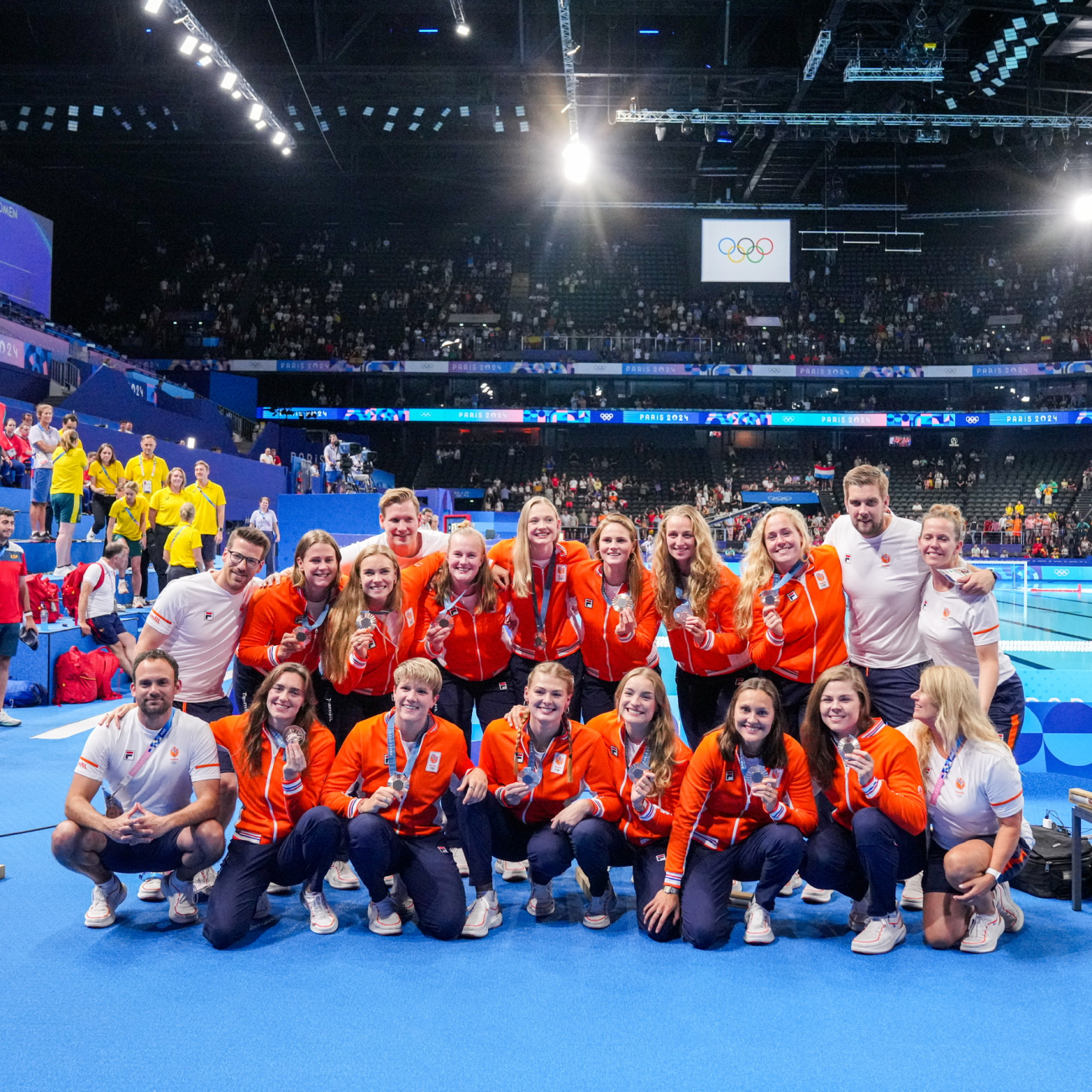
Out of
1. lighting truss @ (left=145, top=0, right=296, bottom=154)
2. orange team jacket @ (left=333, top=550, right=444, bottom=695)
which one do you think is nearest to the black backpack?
orange team jacket @ (left=333, top=550, right=444, bottom=695)

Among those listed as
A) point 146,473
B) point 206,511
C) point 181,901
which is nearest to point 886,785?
point 181,901

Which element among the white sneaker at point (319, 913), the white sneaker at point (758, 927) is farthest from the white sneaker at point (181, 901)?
the white sneaker at point (758, 927)

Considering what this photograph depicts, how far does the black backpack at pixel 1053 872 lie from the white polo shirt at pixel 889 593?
1061 mm

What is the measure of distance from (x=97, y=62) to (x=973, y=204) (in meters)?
28.6

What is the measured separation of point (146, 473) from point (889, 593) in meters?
9.27

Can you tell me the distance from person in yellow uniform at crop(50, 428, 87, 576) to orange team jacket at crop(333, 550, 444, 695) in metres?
7.51

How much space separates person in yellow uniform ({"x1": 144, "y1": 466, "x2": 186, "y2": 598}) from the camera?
10773 mm

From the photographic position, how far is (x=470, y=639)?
4.19 metres

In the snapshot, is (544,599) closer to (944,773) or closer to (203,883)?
(944,773)

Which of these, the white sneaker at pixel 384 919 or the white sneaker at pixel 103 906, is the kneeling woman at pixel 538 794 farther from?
the white sneaker at pixel 103 906

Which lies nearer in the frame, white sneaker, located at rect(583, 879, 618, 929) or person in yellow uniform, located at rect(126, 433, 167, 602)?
white sneaker, located at rect(583, 879, 618, 929)

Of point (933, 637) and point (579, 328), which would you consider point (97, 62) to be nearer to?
point (579, 328)

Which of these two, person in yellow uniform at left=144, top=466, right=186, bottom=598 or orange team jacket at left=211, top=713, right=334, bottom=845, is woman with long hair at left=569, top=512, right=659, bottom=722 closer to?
orange team jacket at left=211, top=713, right=334, bottom=845

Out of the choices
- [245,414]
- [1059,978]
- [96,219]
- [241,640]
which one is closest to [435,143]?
[245,414]
